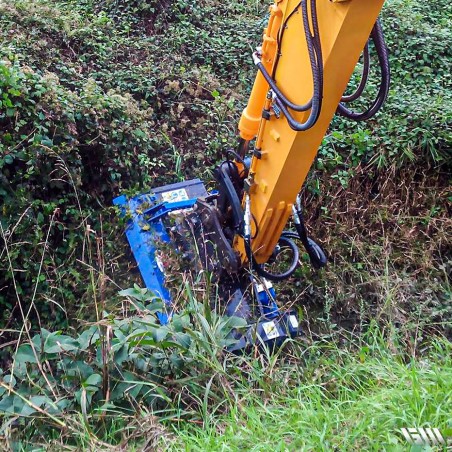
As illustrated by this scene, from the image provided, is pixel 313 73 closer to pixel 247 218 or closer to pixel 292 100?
pixel 292 100

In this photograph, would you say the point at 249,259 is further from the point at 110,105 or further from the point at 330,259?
the point at 110,105

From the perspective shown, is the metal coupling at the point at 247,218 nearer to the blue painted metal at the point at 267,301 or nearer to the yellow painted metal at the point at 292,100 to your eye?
the yellow painted metal at the point at 292,100

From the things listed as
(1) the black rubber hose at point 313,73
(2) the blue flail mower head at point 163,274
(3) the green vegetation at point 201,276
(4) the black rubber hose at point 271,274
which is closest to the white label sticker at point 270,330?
(2) the blue flail mower head at point 163,274

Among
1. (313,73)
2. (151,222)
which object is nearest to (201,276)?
(151,222)

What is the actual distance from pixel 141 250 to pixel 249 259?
93 centimetres

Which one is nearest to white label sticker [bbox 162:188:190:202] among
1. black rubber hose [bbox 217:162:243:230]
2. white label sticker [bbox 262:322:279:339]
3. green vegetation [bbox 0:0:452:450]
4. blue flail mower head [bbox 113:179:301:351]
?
blue flail mower head [bbox 113:179:301:351]

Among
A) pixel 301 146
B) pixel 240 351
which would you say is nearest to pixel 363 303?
pixel 240 351

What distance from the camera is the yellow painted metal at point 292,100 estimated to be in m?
2.12

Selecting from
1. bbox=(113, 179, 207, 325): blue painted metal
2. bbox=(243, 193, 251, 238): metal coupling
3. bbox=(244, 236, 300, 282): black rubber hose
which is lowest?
bbox=(113, 179, 207, 325): blue painted metal

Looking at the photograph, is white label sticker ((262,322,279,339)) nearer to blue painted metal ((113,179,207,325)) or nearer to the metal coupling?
the metal coupling

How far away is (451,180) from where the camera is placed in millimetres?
4516

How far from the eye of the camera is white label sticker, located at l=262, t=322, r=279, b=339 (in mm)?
2963

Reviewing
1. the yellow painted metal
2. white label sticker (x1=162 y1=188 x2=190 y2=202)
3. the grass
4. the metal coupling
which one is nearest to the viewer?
the grass

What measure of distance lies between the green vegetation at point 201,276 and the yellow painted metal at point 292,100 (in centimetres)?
53
